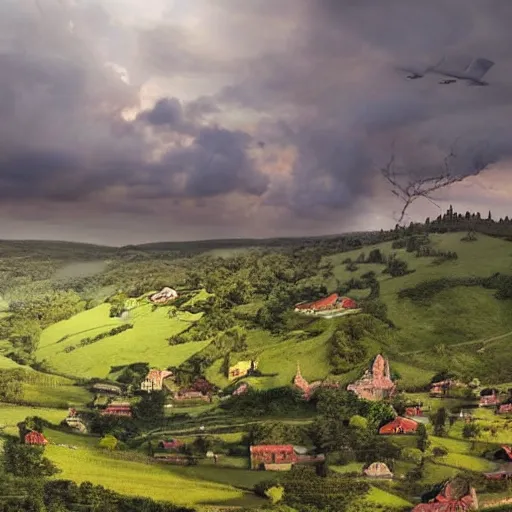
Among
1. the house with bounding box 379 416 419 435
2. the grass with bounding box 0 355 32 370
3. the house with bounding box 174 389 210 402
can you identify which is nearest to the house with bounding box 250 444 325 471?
the house with bounding box 379 416 419 435

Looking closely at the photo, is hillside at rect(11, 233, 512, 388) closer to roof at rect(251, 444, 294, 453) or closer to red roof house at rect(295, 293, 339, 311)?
red roof house at rect(295, 293, 339, 311)

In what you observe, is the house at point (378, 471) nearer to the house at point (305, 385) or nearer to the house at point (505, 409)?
the house at point (305, 385)

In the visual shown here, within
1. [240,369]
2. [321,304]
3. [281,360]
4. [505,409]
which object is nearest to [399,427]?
[505,409]

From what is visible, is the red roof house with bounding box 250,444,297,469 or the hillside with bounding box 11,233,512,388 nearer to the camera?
the red roof house with bounding box 250,444,297,469

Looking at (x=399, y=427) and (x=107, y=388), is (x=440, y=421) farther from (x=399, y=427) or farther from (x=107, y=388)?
(x=107, y=388)

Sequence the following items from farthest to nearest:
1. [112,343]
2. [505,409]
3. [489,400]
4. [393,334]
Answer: [112,343], [393,334], [489,400], [505,409]

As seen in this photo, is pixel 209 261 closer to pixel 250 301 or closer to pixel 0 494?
pixel 250 301

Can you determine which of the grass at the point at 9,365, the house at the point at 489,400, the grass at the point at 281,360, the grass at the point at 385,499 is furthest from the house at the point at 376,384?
the grass at the point at 9,365
